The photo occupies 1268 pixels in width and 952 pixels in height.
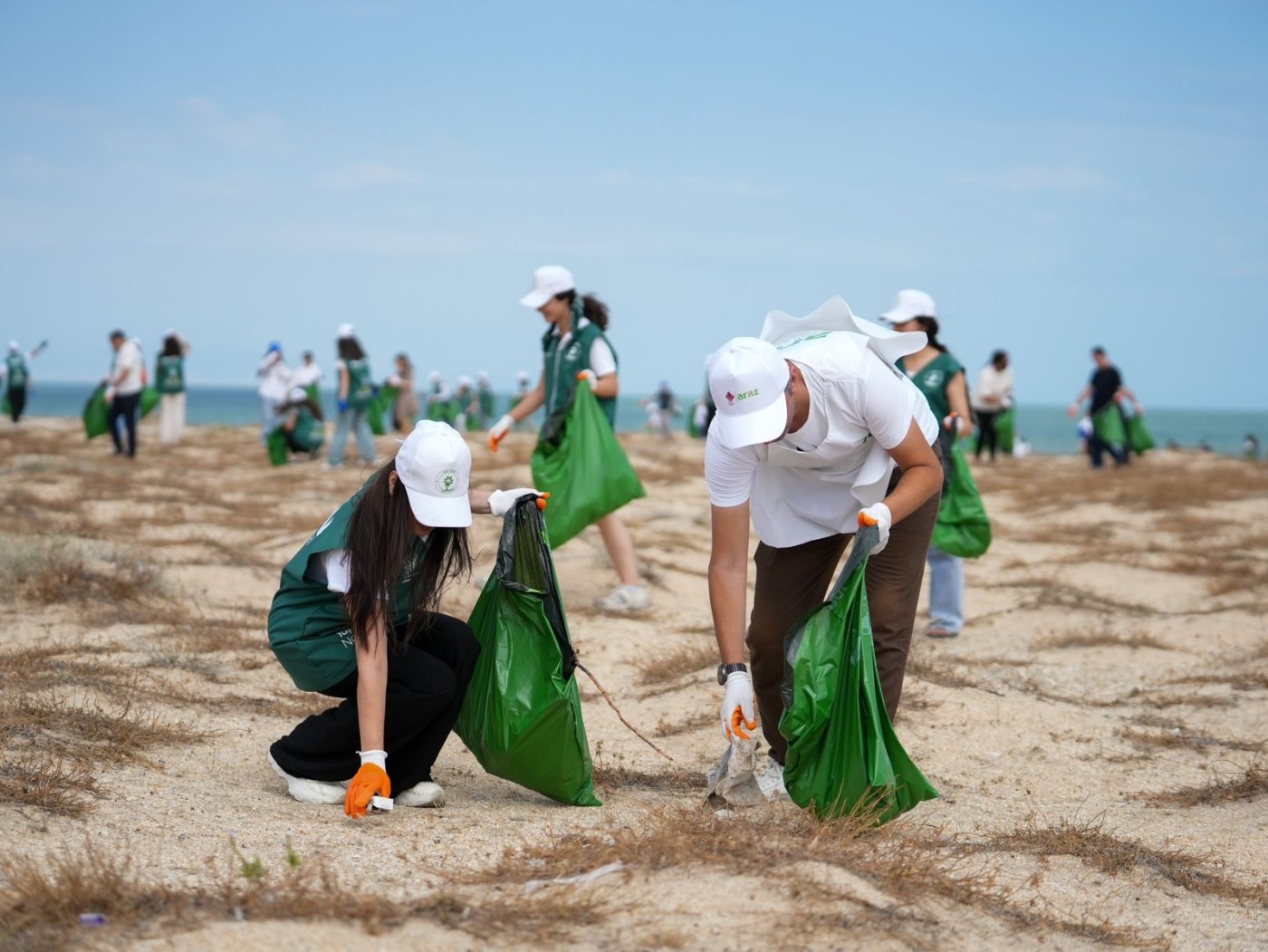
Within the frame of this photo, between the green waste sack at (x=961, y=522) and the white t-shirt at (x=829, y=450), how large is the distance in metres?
2.57

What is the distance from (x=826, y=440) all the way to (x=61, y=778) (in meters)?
2.16

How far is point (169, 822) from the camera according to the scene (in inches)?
124

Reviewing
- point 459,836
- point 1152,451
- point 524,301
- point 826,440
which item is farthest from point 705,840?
point 1152,451

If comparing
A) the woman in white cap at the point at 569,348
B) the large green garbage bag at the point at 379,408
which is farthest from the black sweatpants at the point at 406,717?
the large green garbage bag at the point at 379,408

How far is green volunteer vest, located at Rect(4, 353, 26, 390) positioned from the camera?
2011 centimetres

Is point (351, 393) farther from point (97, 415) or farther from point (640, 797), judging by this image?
point (640, 797)

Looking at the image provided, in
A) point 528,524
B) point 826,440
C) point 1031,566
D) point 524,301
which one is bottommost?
point 1031,566

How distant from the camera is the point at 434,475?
3.25 m

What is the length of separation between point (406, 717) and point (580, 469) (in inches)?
108

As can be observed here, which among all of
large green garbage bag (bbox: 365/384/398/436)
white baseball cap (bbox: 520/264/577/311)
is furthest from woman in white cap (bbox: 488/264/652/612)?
large green garbage bag (bbox: 365/384/398/436)

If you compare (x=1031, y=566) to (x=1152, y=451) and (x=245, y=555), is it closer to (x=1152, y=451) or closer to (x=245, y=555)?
(x=245, y=555)

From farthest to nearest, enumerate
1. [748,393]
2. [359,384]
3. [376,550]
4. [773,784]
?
[359,384] → [773,784] → [376,550] → [748,393]

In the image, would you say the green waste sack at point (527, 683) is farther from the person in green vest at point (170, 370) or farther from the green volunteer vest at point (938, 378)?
the person in green vest at point (170, 370)

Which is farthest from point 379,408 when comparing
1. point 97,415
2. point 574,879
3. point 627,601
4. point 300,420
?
point 574,879
